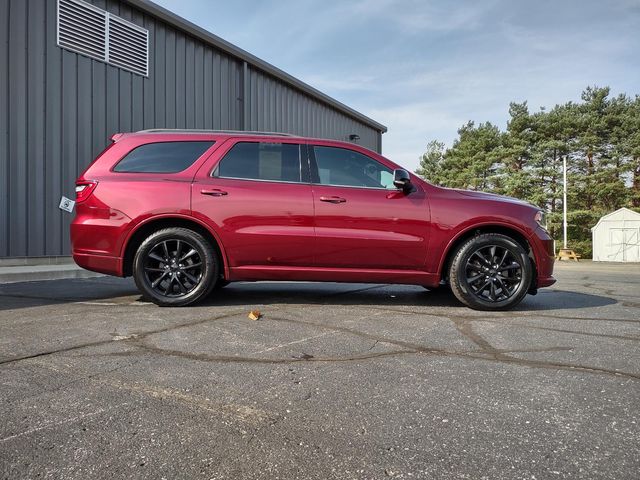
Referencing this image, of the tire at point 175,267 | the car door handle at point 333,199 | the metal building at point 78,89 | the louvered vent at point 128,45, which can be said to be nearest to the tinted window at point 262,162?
the car door handle at point 333,199

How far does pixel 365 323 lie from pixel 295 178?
65.0 inches

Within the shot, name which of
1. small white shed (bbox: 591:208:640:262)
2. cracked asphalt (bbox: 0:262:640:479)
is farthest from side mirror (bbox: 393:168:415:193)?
small white shed (bbox: 591:208:640:262)

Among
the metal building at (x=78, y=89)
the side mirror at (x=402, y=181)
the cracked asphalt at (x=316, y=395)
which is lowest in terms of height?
the cracked asphalt at (x=316, y=395)

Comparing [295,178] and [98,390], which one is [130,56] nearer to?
[295,178]

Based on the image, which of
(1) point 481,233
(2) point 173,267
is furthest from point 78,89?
(1) point 481,233

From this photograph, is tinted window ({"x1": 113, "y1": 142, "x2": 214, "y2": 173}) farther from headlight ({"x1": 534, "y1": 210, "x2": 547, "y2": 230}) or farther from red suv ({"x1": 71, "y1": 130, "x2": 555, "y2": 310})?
headlight ({"x1": 534, "y1": 210, "x2": 547, "y2": 230})

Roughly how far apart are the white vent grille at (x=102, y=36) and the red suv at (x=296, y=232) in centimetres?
604

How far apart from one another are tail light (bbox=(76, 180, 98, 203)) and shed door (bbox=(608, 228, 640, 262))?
91.3 ft

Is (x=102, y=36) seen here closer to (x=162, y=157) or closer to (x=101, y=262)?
(x=162, y=157)

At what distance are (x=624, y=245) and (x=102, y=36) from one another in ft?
87.7

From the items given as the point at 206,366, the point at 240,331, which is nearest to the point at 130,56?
the point at 240,331

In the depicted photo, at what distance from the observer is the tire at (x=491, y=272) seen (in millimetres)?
4488

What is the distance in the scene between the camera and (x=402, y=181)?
14.6 ft

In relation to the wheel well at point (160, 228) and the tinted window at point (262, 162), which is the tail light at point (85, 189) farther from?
the tinted window at point (262, 162)
